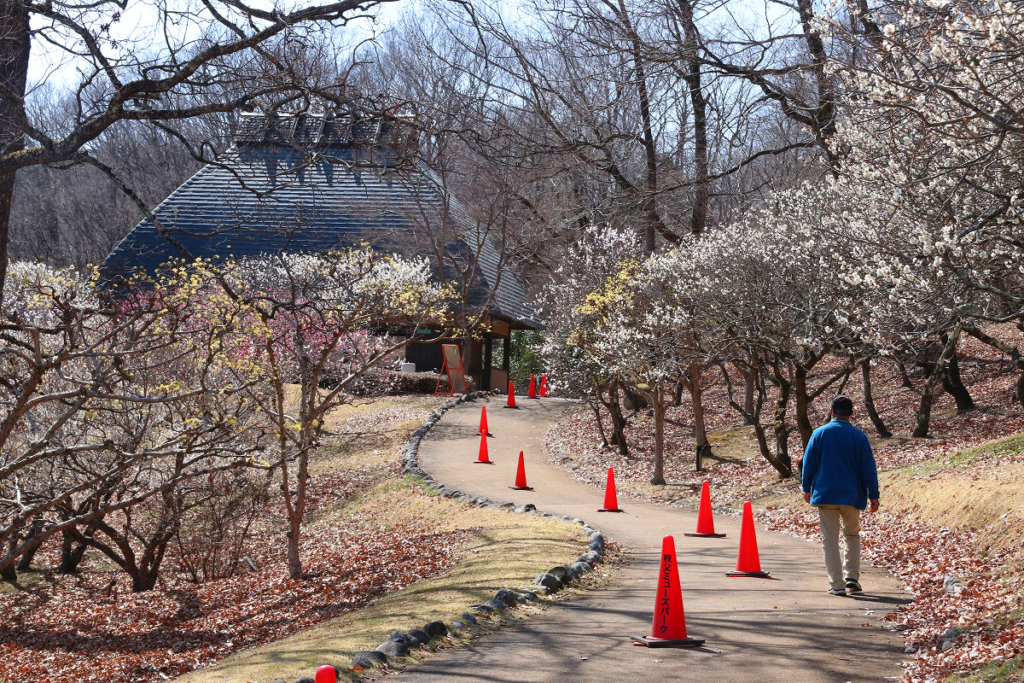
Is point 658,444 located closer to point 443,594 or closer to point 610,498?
point 610,498

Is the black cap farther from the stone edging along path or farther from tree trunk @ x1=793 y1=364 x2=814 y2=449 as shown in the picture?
tree trunk @ x1=793 y1=364 x2=814 y2=449

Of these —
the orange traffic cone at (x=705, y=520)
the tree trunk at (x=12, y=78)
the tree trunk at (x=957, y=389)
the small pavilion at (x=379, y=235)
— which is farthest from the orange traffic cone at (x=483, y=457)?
the tree trunk at (x=12, y=78)

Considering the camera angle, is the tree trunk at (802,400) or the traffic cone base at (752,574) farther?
the tree trunk at (802,400)

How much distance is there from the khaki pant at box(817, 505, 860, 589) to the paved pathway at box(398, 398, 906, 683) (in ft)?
0.79

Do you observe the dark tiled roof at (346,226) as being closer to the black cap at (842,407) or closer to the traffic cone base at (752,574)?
the traffic cone base at (752,574)

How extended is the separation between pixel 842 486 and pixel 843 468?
0.58 feet

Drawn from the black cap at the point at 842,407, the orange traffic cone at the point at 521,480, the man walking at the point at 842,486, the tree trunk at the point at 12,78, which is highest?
the tree trunk at the point at 12,78

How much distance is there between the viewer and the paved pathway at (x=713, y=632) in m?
6.72

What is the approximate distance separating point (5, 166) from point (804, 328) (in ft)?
44.8

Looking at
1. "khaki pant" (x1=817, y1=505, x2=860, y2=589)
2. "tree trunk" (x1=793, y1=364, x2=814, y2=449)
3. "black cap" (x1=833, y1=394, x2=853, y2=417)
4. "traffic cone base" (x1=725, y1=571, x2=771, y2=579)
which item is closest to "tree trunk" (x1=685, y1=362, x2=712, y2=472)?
"tree trunk" (x1=793, y1=364, x2=814, y2=449)

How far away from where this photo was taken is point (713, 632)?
313 inches

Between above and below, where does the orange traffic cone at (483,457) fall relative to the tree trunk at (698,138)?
Result: below

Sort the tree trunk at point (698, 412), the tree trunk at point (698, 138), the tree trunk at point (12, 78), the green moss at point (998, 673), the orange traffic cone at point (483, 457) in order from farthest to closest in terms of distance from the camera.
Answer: the orange traffic cone at point (483, 457) → the tree trunk at point (698, 412) → the tree trunk at point (698, 138) → the tree trunk at point (12, 78) → the green moss at point (998, 673)

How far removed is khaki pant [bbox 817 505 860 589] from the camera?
365 inches
